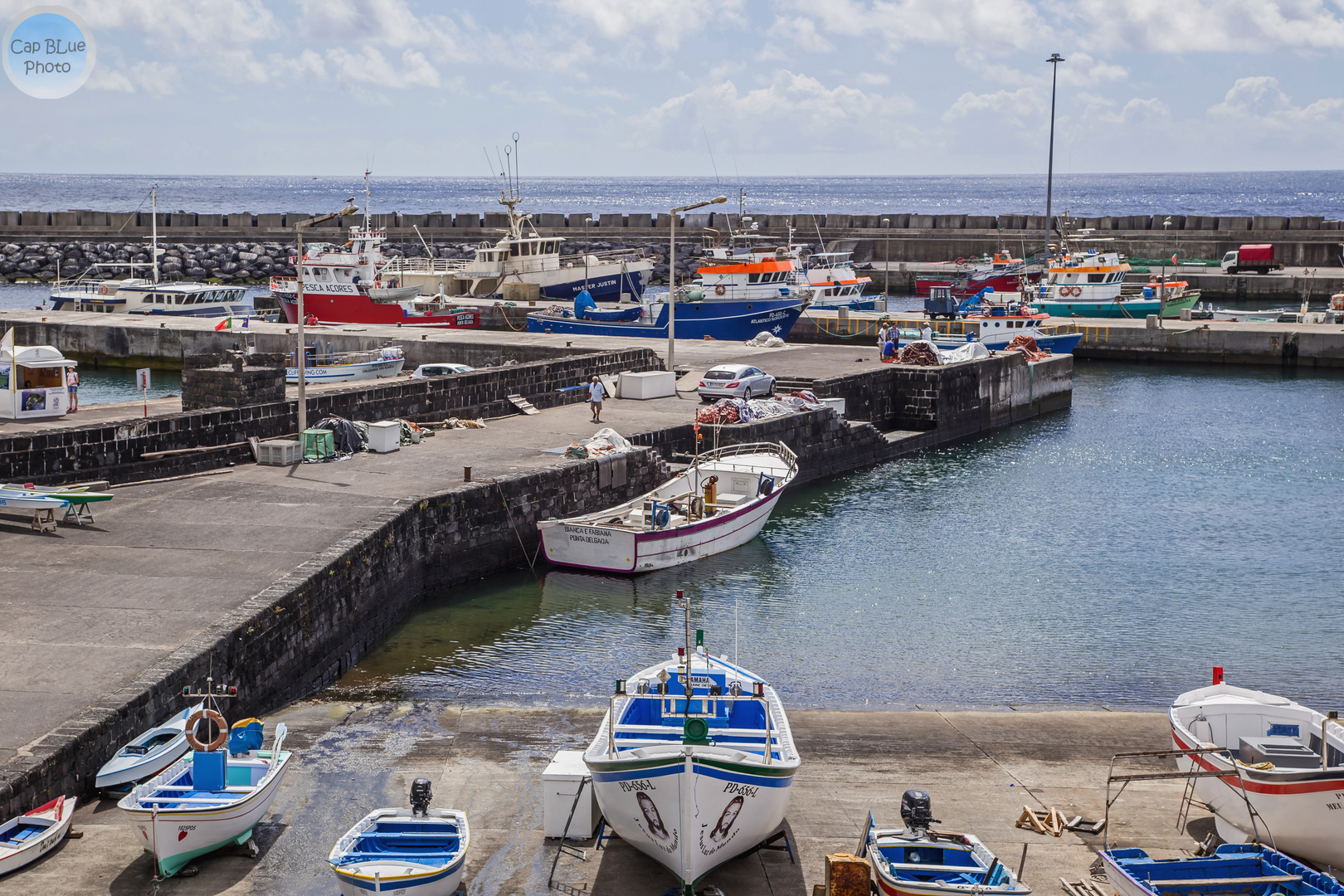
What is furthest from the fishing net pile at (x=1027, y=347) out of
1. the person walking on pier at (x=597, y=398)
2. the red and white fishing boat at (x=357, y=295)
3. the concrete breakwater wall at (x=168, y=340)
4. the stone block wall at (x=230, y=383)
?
the stone block wall at (x=230, y=383)

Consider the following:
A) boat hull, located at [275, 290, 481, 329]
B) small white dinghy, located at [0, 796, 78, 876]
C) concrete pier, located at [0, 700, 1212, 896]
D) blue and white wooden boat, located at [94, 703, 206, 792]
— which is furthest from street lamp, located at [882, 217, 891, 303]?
small white dinghy, located at [0, 796, 78, 876]

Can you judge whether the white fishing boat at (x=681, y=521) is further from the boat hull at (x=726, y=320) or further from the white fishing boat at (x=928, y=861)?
the boat hull at (x=726, y=320)

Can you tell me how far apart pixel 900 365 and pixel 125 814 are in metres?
30.9

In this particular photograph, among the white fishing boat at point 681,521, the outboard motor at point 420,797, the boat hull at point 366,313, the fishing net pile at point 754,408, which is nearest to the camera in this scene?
the outboard motor at point 420,797

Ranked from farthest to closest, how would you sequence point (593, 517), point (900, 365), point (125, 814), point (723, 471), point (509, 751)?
1. point (900, 365)
2. point (723, 471)
3. point (593, 517)
4. point (509, 751)
5. point (125, 814)

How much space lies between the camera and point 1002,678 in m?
18.6

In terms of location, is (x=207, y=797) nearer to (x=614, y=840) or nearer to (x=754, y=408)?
(x=614, y=840)

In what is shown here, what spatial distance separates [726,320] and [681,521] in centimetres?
2613

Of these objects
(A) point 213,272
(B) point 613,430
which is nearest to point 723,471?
(B) point 613,430

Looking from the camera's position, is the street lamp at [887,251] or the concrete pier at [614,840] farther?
the street lamp at [887,251]

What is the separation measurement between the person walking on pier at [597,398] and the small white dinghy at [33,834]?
19.5 m

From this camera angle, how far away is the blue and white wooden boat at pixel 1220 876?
10.3 m

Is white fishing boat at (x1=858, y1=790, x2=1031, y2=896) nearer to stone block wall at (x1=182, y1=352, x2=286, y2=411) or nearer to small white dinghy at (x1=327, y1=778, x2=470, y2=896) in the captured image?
small white dinghy at (x1=327, y1=778, x2=470, y2=896)

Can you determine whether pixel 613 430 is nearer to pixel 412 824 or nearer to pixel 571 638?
pixel 571 638
